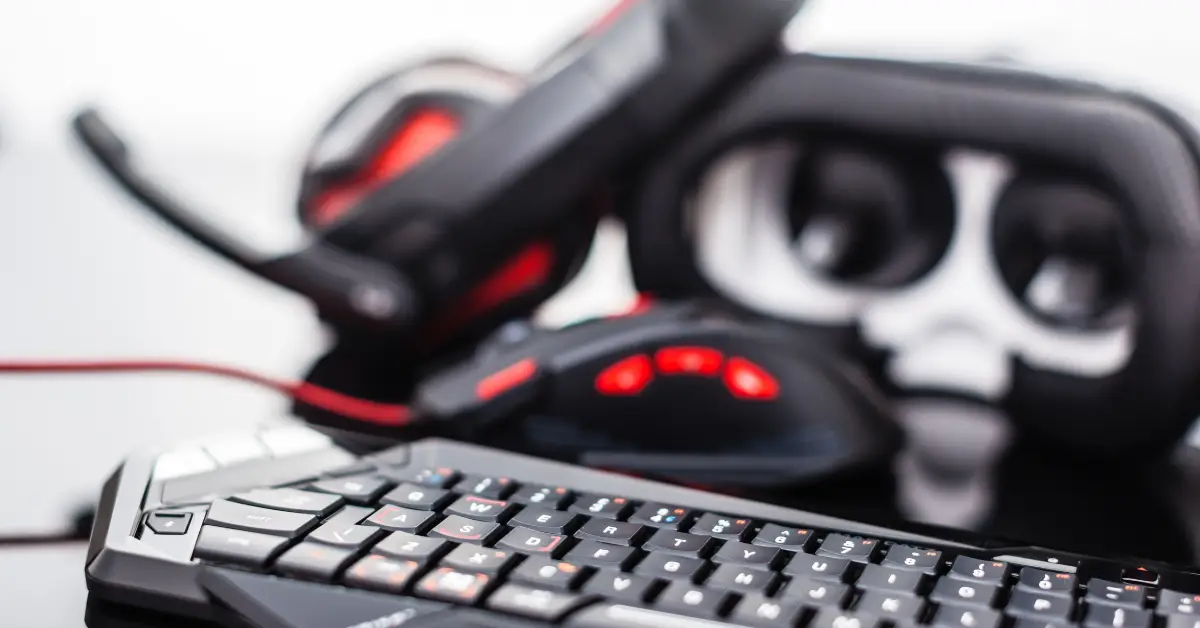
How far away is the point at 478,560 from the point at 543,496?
0.17 ft

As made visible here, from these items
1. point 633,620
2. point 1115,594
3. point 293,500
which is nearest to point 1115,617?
point 1115,594

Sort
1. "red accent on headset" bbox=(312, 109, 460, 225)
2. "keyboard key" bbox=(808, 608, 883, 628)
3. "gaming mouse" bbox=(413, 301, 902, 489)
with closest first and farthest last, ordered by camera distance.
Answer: "keyboard key" bbox=(808, 608, 883, 628) < "gaming mouse" bbox=(413, 301, 902, 489) < "red accent on headset" bbox=(312, 109, 460, 225)

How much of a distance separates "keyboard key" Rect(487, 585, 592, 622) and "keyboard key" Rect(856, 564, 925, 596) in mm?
71

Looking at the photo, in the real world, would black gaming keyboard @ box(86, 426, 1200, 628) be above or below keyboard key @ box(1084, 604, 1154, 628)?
above

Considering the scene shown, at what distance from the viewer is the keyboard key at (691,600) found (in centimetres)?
24

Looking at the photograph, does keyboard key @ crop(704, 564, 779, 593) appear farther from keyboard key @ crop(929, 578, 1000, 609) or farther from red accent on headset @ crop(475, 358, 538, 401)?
red accent on headset @ crop(475, 358, 538, 401)

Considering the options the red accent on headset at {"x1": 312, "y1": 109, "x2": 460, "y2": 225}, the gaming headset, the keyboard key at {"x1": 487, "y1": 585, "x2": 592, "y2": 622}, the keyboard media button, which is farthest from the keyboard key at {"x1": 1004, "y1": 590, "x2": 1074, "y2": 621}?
the red accent on headset at {"x1": 312, "y1": 109, "x2": 460, "y2": 225}

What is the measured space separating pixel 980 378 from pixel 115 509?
0.40 m

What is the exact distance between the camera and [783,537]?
0.28 metres

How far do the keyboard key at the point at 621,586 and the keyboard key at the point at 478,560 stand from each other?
0.9 inches

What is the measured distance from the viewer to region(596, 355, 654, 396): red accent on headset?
0.43m

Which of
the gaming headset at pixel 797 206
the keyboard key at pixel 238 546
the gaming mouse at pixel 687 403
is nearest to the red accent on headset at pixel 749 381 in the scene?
the gaming mouse at pixel 687 403

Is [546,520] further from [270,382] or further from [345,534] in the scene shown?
[270,382]

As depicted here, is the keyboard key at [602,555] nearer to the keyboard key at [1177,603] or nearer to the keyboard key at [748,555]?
the keyboard key at [748,555]
